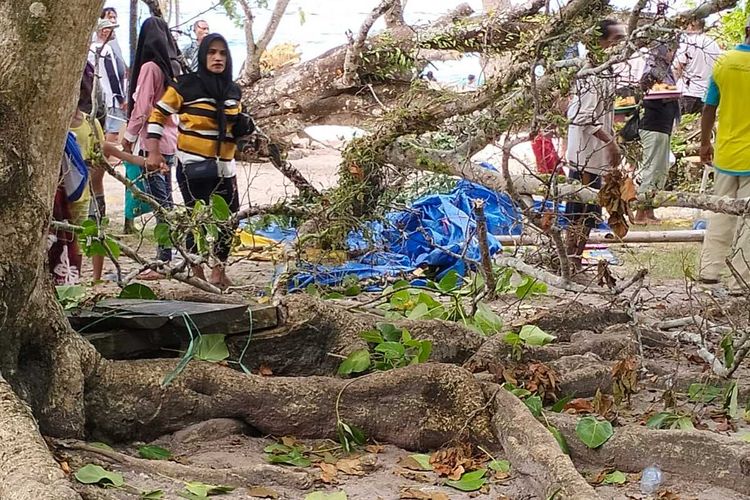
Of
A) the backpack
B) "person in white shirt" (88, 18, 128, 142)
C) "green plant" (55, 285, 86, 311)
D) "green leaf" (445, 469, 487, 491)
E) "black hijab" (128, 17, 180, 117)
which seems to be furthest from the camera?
"person in white shirt" (88, 18, 128, 142)

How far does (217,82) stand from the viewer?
6203 millimetres

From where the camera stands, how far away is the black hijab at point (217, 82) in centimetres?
617

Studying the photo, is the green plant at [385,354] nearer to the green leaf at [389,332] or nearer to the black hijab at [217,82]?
the green leaf at [389,332]

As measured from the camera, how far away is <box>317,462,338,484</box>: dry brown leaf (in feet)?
10.4

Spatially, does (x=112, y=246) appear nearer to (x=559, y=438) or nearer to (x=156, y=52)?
(x=559, y=438)

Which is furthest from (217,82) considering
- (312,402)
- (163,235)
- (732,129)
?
(732,129)

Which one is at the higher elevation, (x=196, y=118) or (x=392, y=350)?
(x=196, y=118)

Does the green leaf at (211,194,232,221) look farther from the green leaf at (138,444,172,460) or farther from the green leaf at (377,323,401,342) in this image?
the green leaf at (138,444,172,460)

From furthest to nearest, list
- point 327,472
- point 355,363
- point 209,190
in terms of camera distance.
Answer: point 209,190 < point 355,363 < point 327,472

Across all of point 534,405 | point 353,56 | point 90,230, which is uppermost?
point 353,56

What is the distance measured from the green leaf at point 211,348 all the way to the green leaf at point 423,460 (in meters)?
0.82

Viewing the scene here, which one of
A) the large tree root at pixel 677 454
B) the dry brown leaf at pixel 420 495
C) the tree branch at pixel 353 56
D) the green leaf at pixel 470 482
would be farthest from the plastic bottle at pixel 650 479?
the tree branch at pixel 353 56

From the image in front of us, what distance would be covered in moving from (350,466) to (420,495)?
1.09ft

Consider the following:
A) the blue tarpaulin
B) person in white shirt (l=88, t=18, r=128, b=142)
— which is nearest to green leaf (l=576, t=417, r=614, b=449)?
the blue tarpaulin
